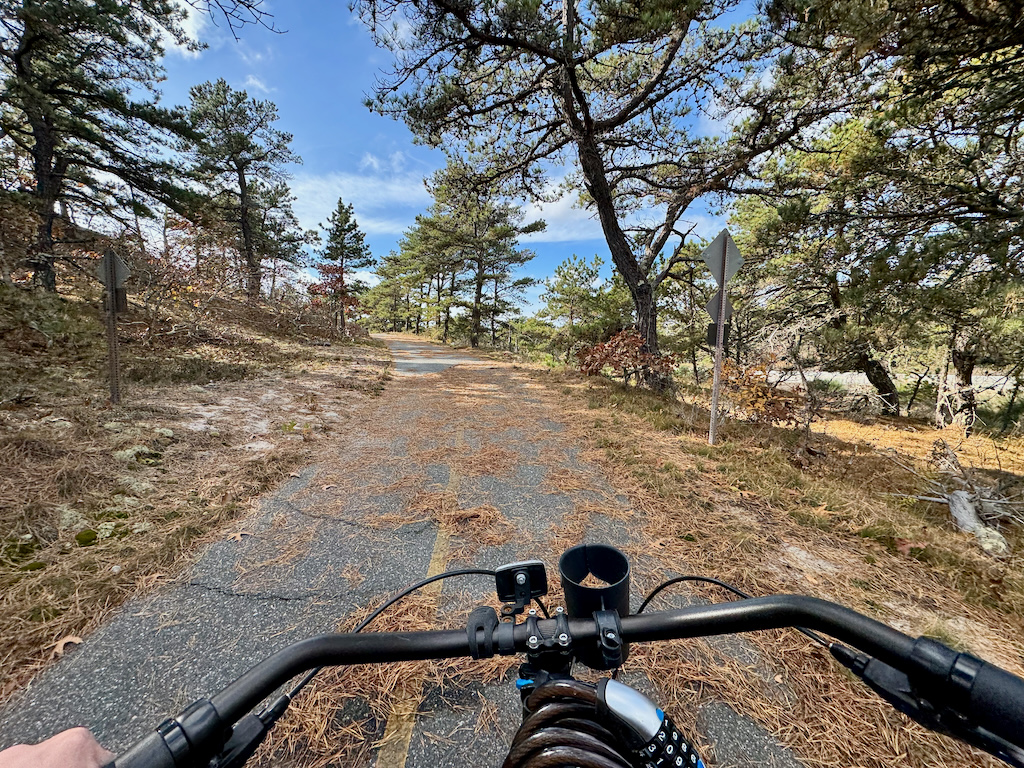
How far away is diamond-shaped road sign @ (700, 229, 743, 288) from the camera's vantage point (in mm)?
4738

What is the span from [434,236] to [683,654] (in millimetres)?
21082

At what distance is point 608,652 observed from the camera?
775 mm

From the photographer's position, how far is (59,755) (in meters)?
0.50

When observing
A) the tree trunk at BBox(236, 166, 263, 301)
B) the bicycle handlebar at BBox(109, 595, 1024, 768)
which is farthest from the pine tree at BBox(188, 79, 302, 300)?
the bicycle handlebar at BBox(109, 595, 1024, 768)

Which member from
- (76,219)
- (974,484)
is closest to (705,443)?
(974,484)

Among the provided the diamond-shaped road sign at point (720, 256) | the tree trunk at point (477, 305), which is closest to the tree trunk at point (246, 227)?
the tree trunk at point (477, 305)

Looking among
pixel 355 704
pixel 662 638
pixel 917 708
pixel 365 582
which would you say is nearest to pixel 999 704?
pixel 917 708

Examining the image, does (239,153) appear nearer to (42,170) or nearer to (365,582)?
(42,170)

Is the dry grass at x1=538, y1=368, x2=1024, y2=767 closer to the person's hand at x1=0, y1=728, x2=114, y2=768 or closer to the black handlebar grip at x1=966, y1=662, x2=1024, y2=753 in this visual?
the black handlebar grip at x1=966, y1=662, x2=1024, y2=753

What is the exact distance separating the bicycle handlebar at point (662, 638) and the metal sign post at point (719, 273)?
4389 mm

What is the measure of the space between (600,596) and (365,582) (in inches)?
69.4

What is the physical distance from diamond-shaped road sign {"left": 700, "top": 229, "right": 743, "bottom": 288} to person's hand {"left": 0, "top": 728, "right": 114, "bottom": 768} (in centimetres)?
566

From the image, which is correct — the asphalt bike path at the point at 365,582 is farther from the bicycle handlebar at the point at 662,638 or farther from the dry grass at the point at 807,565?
the bicycle handlebar at the point at 662,638

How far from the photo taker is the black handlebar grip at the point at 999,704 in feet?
1.78
